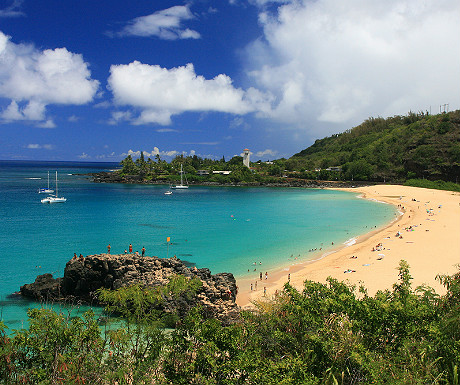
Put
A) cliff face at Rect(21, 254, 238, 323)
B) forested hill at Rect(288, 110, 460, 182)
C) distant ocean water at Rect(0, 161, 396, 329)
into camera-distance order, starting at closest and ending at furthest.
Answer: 1. cliff face at Rect(21, 254, 238, 323)
2. distant ocean water at Rect(0, 161, 396, 329)
3. forested hill at Rect(288, 110, 460, 182)

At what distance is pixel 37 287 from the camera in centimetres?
2023

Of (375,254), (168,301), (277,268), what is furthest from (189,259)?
(375,254)

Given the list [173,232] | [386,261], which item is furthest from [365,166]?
[386,261]

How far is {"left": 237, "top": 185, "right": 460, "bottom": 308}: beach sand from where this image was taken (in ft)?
72.5

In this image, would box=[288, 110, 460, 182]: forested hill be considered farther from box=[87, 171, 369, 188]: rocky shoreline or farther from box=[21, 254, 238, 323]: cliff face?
box=[21, 254, 238, 323]: cliff face

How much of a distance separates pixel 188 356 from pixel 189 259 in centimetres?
2030

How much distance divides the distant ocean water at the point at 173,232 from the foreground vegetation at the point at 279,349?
32.2 ft

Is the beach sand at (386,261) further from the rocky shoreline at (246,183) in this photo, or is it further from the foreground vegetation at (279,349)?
the rocky shoreline at (246,183)

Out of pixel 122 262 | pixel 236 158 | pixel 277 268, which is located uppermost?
pixel 236 158

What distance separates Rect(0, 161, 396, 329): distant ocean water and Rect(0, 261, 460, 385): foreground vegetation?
982 centimetres

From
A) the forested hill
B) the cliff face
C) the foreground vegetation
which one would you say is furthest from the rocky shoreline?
the foreground vegetation

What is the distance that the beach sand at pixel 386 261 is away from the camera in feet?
72.5

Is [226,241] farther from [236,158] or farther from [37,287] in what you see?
[236,158]

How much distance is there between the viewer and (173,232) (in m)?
41.4
